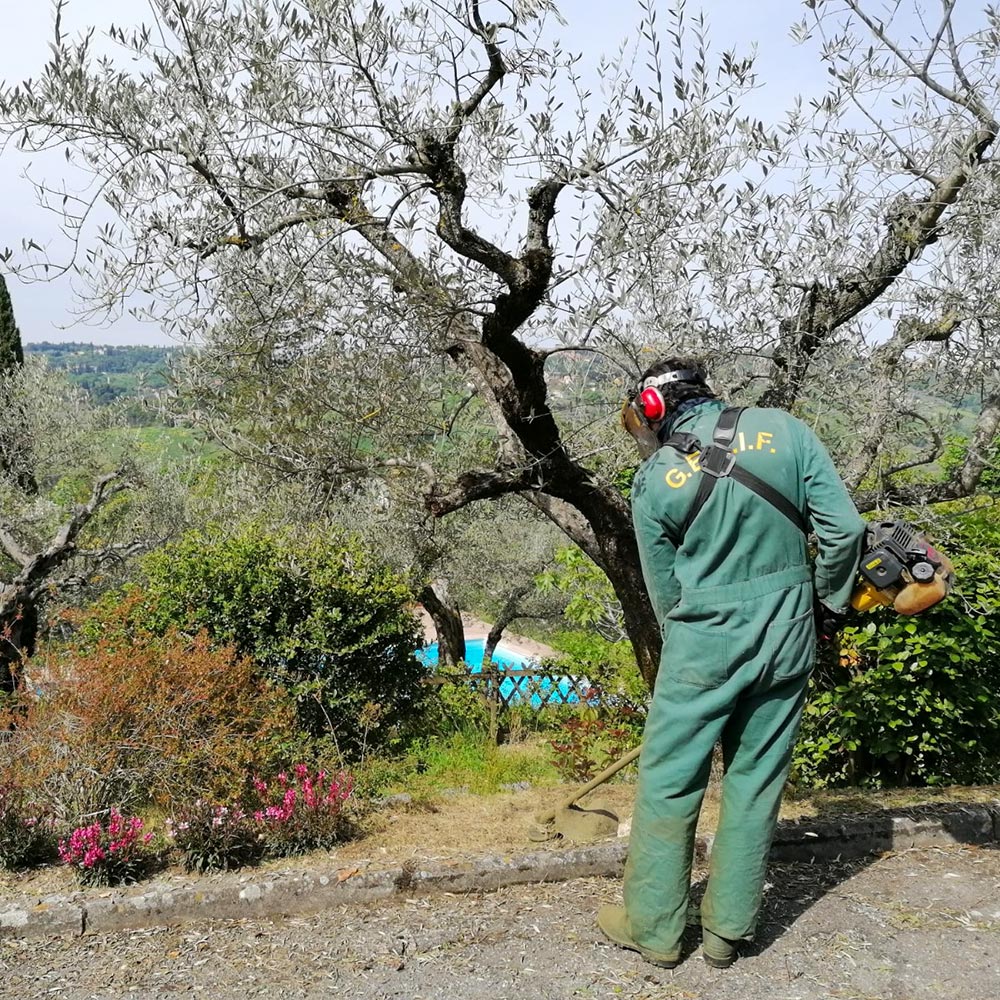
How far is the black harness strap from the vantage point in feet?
11.4

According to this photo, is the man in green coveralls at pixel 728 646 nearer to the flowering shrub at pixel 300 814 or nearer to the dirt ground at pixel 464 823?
the dirt ground at pixel 464 823

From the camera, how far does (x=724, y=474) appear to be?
3484 mm

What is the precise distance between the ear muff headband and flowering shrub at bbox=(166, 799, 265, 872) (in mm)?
2951

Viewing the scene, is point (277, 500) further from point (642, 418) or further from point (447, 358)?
point (642, 418)

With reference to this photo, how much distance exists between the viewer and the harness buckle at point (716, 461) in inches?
137

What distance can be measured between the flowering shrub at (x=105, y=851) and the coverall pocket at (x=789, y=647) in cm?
318

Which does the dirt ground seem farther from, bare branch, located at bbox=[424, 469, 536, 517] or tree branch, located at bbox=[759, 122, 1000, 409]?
tree branch, located at bbox=[759, 122, 1000, 409]

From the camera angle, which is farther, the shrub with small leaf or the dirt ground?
the shrub with small leaf

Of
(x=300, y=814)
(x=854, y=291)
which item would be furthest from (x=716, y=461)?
(x=300, y=814)

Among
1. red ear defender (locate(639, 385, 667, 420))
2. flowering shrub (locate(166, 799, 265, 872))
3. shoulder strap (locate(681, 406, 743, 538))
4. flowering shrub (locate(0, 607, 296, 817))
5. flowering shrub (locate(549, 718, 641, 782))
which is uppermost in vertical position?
red ear defender (locate(639, 385, 667, 420))

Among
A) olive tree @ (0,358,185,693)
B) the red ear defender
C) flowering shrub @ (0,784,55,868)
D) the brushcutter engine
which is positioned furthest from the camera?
olive tree @ (0,358,185,693)

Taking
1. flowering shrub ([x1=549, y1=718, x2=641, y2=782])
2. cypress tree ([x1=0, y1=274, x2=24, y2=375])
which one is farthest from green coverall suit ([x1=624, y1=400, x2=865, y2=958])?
cypress tree ([x1=0, y1=274, x2=24, y2=375])

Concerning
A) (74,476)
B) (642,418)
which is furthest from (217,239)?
(74,476)

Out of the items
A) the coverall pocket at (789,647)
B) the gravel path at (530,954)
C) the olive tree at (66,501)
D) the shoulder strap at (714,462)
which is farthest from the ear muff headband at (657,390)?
the olive tree at (66,501)
